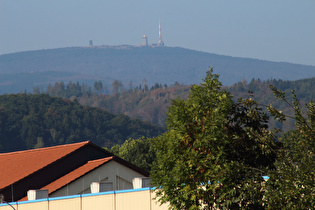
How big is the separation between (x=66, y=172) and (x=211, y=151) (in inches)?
1197

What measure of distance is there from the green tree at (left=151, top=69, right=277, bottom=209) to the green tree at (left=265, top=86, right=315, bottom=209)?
1465mm

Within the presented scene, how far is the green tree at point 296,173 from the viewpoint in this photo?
21.4 meters

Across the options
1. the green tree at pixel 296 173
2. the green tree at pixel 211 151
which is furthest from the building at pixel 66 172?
the green tree at pixel 296 173

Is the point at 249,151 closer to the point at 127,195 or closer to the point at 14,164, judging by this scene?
the point at 127,195

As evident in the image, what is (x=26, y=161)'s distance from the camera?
192 ft

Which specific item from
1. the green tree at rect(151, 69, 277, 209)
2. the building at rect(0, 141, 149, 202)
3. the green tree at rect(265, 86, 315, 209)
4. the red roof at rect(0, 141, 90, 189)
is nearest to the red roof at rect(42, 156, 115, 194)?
the building at rect(0, 141, 149, 202)

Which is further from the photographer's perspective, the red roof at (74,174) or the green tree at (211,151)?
the red roof at (74,174)

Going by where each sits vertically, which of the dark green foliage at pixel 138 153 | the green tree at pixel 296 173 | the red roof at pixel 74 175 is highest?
the green tree at pixel 296 173

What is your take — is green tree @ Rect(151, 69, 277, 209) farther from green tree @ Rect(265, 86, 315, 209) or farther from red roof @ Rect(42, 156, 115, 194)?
red roof @ Rect(42, 156, 115, 194)

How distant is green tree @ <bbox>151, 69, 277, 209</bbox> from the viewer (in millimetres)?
26031

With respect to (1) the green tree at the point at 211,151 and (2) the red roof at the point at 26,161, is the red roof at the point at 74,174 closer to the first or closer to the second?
(2) the red roof at the point at 26,161

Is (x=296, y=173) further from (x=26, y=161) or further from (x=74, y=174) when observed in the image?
(x=26, y=161)

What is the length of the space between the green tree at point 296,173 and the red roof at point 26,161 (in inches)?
1312

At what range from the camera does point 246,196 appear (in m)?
25.3
